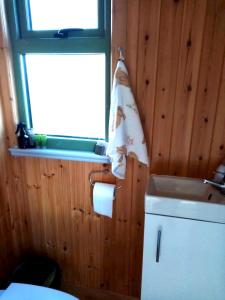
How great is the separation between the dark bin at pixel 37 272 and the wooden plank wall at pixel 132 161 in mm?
99

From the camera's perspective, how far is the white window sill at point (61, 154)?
56.9 inches

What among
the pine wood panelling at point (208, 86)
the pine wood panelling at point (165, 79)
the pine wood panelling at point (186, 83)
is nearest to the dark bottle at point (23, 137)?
the pine wood panelling at point (165, 79)

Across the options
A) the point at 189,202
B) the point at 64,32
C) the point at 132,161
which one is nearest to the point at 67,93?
the point at 64,32

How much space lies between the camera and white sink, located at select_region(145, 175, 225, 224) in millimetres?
1065

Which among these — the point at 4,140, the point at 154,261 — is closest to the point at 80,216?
the point at 154,261

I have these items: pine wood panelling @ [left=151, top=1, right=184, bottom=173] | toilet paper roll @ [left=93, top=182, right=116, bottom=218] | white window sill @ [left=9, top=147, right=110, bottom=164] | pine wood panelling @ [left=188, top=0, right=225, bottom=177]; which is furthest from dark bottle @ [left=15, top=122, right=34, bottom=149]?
pine wood panelling @ [left=188, top=0, right=225, bottom=177]

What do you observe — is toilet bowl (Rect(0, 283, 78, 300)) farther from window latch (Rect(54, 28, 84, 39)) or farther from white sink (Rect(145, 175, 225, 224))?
window latch (Rect(54, 28, 84, 39))

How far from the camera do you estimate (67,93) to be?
1.55 m

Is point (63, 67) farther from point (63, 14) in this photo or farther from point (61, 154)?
point (61, 154)

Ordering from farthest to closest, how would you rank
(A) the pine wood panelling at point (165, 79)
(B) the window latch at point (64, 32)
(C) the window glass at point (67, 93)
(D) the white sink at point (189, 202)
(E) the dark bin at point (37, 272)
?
(E) the dark bin at point (37, 272)
(C) the window glass at point (67, 93)
(B) the window latch at point (64, 32)
(A) the pine wood panelling at point (165, 79)
(D) the white sink at point (189, 202)

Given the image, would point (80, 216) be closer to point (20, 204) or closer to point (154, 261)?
point (20, 204)

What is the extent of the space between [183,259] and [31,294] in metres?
0.84

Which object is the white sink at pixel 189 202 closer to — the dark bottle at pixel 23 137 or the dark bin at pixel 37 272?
the dark bottle at pixel 23 137

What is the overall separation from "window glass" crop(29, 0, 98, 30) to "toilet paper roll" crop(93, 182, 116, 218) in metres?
0.97
